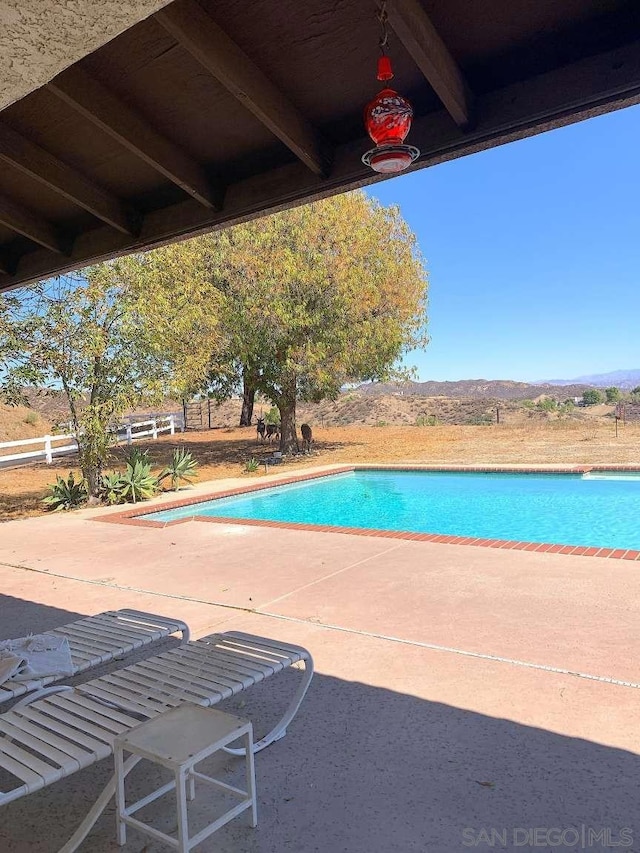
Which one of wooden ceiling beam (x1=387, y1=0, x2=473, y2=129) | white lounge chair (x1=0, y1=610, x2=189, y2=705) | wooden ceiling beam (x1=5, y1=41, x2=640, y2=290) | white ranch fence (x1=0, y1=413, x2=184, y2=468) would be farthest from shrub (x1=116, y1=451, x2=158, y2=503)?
wooden ceiling beam (x1=387, y1=0, x2=473, y2=129)

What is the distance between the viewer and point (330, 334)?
14.9 meters

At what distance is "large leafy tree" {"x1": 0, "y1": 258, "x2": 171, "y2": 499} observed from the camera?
30.9 feet

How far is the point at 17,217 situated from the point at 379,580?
4.07m

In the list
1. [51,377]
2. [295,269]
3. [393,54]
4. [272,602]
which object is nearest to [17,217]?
[393,54]

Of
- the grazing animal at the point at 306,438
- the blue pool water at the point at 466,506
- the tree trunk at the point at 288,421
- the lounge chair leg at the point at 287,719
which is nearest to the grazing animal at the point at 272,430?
the grazing animal at the point at 306,438

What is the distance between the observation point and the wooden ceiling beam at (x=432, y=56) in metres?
2.28

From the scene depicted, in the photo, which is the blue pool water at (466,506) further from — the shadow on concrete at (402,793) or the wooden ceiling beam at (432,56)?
the wooden ceiling beam at (432,56)

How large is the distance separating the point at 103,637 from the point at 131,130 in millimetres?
2706

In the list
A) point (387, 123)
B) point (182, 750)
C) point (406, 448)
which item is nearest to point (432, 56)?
point (387, 123)

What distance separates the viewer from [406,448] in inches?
701

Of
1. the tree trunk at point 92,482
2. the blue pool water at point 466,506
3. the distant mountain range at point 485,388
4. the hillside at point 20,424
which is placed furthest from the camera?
the distant mountain range at point 485,388

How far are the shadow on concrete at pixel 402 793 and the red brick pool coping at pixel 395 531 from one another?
356 centimetres

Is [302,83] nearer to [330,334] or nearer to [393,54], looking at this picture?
[393,54]

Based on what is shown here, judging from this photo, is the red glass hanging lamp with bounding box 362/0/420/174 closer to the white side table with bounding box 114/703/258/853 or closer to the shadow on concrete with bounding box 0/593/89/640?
the white side table with bounding box 114/703/258/853
